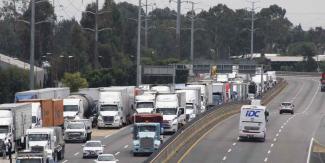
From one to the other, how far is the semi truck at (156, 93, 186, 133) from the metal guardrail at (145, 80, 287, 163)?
1657 millimetres

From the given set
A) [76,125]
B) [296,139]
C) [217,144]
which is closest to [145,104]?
[217,144]

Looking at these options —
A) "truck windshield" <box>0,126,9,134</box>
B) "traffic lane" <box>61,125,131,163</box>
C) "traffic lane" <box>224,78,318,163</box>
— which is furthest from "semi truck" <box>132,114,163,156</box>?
"truck windshield" <box>0,126,9,134</box>

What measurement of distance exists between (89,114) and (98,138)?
9.25m

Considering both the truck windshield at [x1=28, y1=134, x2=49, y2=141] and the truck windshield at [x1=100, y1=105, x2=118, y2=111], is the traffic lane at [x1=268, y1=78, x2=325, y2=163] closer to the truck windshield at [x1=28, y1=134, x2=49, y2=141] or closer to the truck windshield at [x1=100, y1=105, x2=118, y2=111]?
the truck windshield at [x1=100, y1=105, x2=118, y2=111]

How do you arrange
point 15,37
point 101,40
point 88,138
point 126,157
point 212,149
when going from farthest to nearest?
point 15,37 → point 101,40 → point 88,138 → point 212,149 → point 126,157

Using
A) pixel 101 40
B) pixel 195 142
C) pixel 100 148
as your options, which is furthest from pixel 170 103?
pixel 101 40

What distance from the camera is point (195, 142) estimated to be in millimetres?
68438

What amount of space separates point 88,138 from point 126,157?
1150 cm

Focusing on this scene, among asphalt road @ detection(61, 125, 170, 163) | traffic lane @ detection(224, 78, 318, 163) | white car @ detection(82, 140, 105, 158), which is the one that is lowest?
A: traffic lane @ detection(224, 78, 318, 163)

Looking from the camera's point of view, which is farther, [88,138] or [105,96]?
[105,96]

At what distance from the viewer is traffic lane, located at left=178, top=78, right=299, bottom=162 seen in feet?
193

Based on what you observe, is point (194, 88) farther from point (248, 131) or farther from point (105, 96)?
point (248, 131)

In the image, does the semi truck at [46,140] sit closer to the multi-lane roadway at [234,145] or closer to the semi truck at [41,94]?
the multi-lane roadway at [234,145]

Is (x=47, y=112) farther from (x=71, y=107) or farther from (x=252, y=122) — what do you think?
(x=252, y=122)
